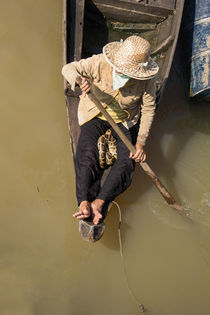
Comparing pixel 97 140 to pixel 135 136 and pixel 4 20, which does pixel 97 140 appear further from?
pixel 4 20

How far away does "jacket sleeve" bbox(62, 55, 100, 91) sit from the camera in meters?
2.59

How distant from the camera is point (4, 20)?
13.7 ft

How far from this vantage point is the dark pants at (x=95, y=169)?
9.39 feet

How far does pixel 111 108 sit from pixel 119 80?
19.0 inches

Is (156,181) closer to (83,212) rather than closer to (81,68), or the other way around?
(83,212)

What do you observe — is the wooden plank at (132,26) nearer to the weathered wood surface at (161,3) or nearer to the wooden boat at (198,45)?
the weathered wood surface at (161,3)

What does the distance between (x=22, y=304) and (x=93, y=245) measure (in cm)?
85

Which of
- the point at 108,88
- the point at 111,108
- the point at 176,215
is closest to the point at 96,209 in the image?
the point at 111,108

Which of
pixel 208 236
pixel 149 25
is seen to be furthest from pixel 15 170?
pixel 149 25

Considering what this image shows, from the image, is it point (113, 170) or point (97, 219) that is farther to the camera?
point (113, 170)

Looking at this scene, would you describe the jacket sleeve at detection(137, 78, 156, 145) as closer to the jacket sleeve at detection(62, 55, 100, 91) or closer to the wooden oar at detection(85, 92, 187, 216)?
the wooden oar at detection(85, 92, 187, 216)

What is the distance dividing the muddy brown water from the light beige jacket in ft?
2.74

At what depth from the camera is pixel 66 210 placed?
334 cm

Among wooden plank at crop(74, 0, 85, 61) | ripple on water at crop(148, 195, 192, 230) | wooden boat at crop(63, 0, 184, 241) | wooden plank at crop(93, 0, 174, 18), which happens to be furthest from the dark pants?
wooden plank at crop(93, 0, 174, 18)
